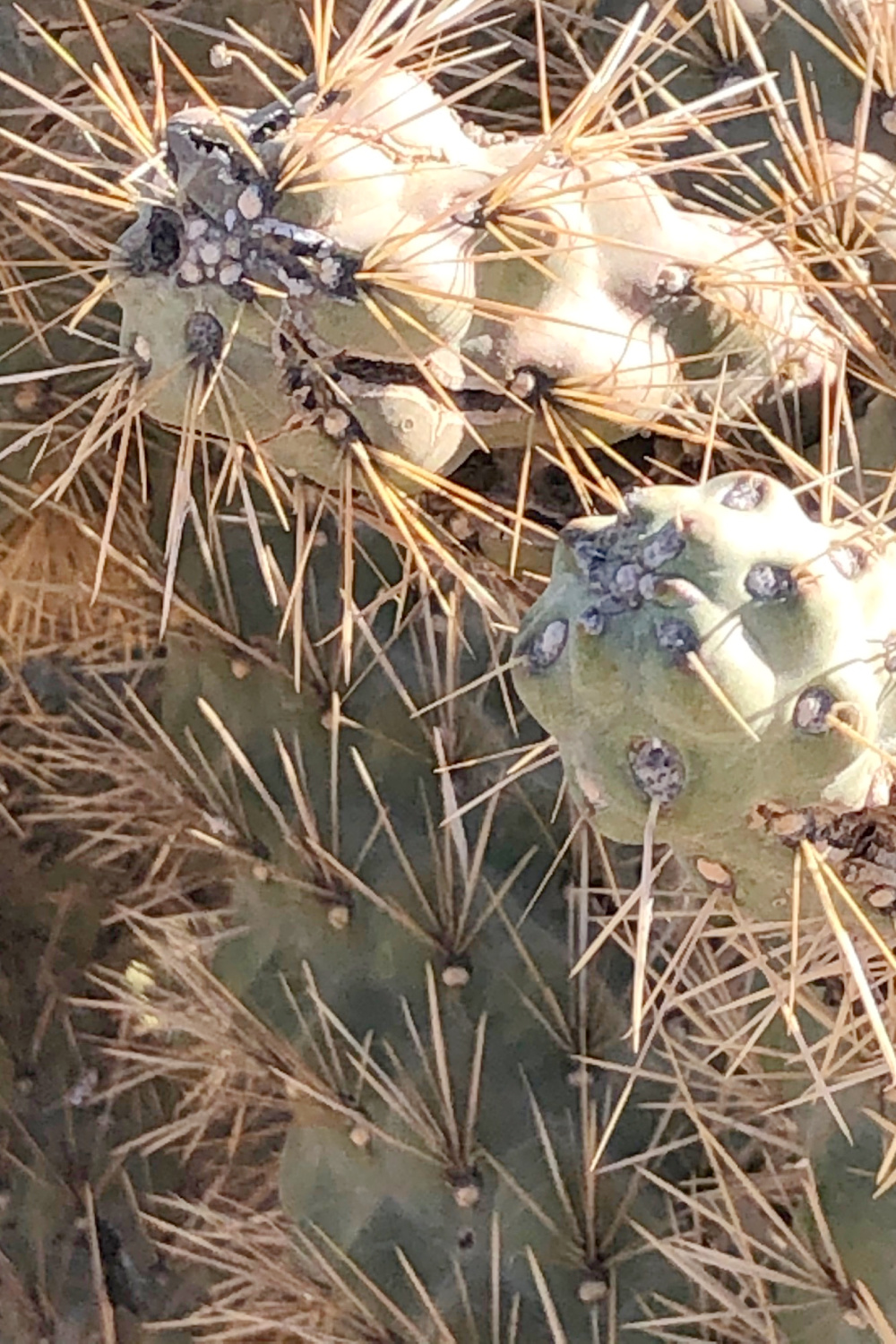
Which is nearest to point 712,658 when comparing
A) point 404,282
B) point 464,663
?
point 404,282

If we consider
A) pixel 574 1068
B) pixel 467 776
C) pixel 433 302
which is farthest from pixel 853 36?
pixel 574 1068

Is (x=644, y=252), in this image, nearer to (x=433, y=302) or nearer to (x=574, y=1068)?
(x=433, y=302)

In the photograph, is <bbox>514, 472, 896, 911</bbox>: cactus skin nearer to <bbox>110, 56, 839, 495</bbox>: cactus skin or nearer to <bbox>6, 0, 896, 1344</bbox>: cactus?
<bbox>6, 0, 896, 1344</bbox>: cactus

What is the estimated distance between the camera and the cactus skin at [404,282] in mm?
688

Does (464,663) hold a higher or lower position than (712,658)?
lower

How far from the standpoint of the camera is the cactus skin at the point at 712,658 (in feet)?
2.14

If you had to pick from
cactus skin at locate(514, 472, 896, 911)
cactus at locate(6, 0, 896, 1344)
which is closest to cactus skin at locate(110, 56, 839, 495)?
cactus at locate(6, 0, 896, 1344)

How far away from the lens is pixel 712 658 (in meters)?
0.64

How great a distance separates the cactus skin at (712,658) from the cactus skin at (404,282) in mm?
103

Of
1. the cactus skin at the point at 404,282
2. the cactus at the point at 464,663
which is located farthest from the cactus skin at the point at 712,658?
the cactus skin at the point at 404,282

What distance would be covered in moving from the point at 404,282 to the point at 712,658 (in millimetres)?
198

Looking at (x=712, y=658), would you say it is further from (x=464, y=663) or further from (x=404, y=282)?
A: (x=464, y=663)

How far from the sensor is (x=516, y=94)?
1.16m

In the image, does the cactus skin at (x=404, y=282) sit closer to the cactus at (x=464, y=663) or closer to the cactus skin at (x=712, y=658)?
the cactus at (x=464, y=663)
